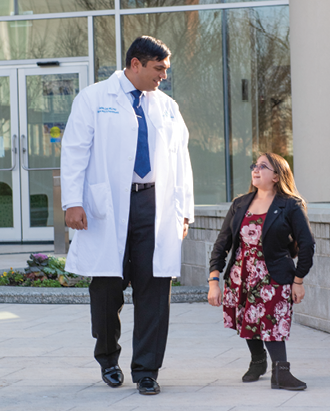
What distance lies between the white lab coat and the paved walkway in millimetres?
605

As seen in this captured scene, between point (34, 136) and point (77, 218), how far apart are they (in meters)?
8.40

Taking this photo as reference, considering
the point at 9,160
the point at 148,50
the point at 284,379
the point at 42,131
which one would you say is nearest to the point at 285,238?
the point at 284,379

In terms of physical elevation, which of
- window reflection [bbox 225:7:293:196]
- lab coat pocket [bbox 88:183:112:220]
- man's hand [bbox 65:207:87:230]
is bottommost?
man's hand [bbox 65:207:87:230]

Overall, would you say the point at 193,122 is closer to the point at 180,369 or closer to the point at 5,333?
the point at 5,333

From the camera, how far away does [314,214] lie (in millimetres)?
4824

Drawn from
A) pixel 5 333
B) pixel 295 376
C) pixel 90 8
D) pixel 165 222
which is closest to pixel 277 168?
pixel 165 222

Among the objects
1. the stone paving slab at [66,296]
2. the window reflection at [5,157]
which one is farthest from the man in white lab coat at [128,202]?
the window reflection at [5,157]

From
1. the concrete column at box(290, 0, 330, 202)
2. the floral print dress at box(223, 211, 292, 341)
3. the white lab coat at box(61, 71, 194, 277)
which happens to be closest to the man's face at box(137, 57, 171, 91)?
the white lab coat at box(61, 71, 194, 277)

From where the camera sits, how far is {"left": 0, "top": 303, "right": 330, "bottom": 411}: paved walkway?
10.9 feet

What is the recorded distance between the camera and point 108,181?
3.57 metres

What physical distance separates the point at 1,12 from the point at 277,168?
9302 mm

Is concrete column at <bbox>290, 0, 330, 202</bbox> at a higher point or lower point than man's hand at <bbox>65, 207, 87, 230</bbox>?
higher

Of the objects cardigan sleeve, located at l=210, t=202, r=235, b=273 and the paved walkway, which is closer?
the paved walkway

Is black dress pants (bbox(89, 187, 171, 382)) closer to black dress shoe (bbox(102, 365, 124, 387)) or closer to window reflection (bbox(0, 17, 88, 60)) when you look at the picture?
black dress shoe (bbox(102, 365, 124, 387))
